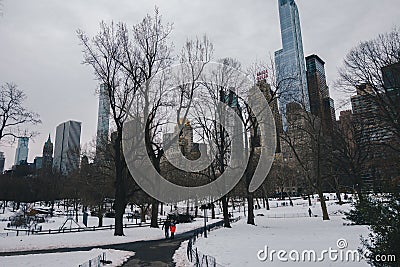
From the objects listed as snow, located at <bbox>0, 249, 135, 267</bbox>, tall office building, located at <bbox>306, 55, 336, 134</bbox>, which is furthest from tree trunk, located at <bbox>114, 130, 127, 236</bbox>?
tall office building, located at <bbox>306, 55, 336, 134</bbox>

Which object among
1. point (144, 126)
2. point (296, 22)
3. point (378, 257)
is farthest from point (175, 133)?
point (296, 22)

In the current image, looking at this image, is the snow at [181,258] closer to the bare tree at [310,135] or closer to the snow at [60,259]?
the snow at [60,259]

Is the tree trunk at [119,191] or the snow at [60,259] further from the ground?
the tree trunk at [119,191]

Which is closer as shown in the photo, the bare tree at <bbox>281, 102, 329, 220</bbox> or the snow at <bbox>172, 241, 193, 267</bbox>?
the snow at <bbox>172, 241, 193, 267</bbox>

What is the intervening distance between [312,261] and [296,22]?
8536cm

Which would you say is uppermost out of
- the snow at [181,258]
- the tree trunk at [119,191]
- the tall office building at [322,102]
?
the tall office building at [322,102]

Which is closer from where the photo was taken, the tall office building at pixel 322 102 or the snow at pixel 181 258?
the snow at pixel 181 258

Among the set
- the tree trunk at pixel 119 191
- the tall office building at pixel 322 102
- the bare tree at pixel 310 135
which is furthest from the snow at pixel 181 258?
→ the tall office building at pixel 322 102

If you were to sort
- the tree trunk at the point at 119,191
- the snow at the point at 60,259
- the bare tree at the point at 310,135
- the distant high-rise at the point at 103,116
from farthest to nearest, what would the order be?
the bare tree at the point at 310,135 < the distant high-rise at the point at 103,116 < the tree trunk at the point at 119,191 < the snow at the point at 60,259

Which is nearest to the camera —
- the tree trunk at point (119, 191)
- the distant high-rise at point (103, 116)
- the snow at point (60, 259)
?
the snow at point (60, 259)

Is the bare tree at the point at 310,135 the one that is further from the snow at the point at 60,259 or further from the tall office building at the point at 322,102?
the snow at the point at 60,259

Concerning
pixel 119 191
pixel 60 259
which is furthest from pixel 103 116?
pixel 60 259

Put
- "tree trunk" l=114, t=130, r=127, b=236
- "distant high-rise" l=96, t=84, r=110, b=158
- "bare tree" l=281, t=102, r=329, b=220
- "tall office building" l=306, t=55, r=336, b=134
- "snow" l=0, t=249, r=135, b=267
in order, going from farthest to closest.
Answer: "tall office building" l=306, t=55, r=336, b=134
"bare tree" l=281, t=102, r=329, b=220
"distant high-rise" l=96, t=84, r=110, b=158
"tree trunk" l=114, t=130, r=127, b=236
"snow" l=0, t=249, r=135, b=267

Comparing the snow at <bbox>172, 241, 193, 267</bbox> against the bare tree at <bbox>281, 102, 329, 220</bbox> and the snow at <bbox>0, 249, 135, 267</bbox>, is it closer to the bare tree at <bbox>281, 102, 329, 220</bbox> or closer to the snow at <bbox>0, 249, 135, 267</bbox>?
the snow at <bbox>0, 249, 135, 267</bbox>
